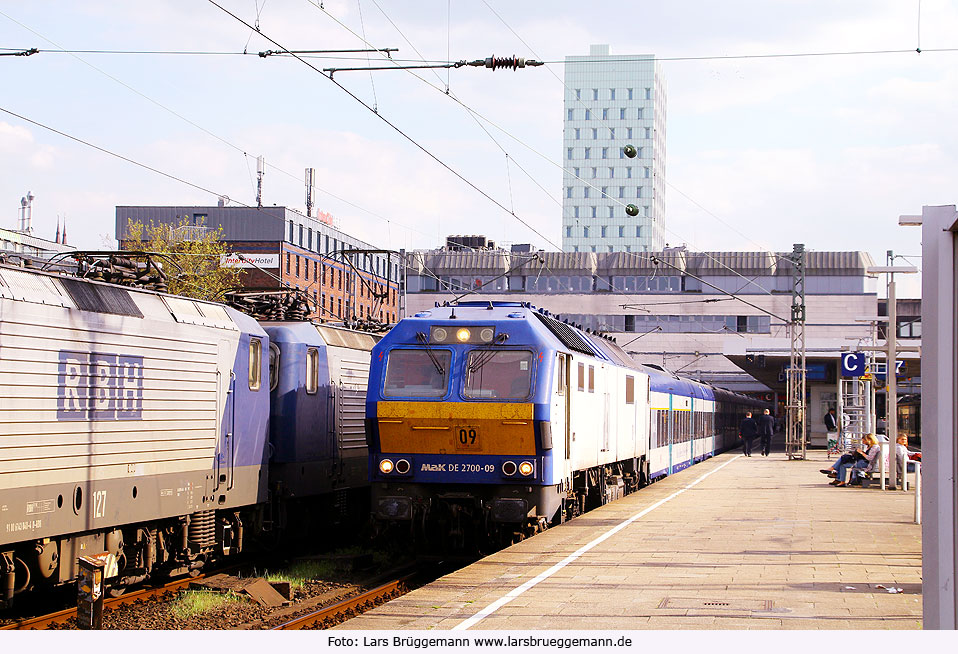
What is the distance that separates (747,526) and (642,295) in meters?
64.0

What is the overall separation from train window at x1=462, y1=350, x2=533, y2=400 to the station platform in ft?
6.46

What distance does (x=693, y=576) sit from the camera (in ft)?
38.3

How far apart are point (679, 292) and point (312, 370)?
65.5m

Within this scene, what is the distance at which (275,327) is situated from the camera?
52.6 ft

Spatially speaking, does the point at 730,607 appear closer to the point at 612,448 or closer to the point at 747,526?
the point at 747,526

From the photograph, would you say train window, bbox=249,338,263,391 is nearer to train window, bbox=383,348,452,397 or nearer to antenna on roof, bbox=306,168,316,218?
train window, bbox=383,348,452,397

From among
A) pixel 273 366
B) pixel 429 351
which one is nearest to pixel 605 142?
pixel 273 366

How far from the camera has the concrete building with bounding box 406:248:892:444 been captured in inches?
3044

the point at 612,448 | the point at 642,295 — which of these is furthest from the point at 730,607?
the point at 642,295

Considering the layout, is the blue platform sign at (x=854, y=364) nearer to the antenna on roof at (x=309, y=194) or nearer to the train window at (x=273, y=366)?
the train window at (x=273, y=366)

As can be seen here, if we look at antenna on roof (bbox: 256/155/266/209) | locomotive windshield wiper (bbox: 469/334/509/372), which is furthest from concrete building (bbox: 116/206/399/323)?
locomotive windshield wiper (bbox: 469/334/509/372)

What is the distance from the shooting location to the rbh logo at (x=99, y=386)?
34.4 ft

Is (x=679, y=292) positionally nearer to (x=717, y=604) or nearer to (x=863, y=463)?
(x=863, y=463)

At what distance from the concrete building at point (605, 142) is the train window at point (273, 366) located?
142444mm
